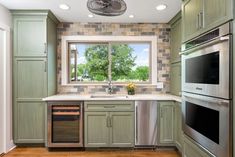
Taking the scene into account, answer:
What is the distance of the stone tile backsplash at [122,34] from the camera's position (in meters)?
4.32

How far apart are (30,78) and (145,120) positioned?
212 cm

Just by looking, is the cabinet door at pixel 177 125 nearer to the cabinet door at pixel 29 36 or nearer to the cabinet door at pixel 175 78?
the cabinet door at pixel 175 78

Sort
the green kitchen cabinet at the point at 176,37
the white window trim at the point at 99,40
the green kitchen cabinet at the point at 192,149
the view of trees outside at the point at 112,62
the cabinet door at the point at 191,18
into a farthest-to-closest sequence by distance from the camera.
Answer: the view of trees outside at the point at 112,62, the white window trim at the point at 99,40, the green kitchen cabinet at the point at 176,37, the cabinet door at the point at 191,18, the green kitchen cabinet at the point at 192,149

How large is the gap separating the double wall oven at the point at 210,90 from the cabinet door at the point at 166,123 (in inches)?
53.9

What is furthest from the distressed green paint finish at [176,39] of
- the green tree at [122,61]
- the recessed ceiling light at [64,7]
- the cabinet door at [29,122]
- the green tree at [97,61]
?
the cabinet door at [29,122]

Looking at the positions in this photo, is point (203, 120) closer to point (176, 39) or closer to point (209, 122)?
point (209, 122)

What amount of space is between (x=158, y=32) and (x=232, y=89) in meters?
3.08

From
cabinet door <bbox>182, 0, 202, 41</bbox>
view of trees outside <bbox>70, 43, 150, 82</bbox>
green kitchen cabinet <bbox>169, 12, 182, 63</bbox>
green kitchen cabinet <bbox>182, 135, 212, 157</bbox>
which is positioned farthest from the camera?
view of trees outside <bbox>70, 43, 150, 82</bbox>

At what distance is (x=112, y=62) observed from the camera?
4445mm

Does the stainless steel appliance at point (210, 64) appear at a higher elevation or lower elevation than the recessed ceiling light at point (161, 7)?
lower

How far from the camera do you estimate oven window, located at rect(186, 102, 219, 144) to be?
1.63 meters

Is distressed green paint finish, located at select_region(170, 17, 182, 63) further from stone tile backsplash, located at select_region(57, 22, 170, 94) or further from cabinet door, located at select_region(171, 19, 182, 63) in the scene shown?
stone tile backsplash, located at select_region(57, 22, 170, 94)

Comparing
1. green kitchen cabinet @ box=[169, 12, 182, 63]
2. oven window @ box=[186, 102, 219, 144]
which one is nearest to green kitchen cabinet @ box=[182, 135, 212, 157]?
oven window @ box=[186, 102, 219, 144]

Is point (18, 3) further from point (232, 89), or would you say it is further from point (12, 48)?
point (232, 89)
